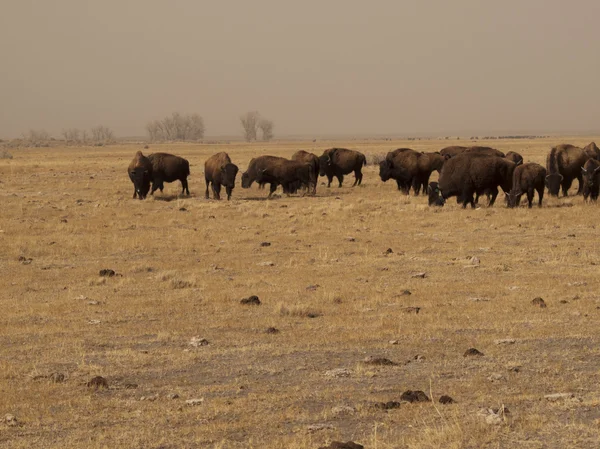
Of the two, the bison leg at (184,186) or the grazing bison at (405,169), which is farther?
the bison leg at (184,186)

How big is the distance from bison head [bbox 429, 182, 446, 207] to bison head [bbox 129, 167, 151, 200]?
12.0 m

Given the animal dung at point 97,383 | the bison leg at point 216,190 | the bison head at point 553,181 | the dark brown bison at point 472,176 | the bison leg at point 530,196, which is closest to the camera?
the animal dung at point 97,383

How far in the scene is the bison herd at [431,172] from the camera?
28.8 meters

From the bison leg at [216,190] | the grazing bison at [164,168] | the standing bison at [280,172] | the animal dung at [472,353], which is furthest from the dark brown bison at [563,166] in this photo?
the animal dung at [472,353]

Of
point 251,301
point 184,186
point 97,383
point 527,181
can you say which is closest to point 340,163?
point 184,186

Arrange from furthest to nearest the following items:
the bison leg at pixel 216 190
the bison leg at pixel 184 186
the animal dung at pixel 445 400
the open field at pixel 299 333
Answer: the bison leg at pixel 184 186 < the bison leg at pixel 216 190 < the animal dung at pixel 445 400 < the open field at pixel 299 333

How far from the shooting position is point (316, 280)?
15992 millimetres

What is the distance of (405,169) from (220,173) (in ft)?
25.9

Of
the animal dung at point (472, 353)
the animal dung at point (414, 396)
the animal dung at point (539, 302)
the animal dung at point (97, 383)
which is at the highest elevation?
the animal dung at point (414, 396)

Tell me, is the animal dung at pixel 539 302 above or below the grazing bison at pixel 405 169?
below

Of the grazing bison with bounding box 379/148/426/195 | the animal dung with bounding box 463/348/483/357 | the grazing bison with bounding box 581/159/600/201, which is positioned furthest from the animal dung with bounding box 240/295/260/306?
the grazing bison with bounding box 379/148/426/195

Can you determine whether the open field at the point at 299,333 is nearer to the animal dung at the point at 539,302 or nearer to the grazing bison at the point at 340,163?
the animal dung at the point at 539,302

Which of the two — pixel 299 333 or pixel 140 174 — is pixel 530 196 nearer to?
pixel 140 174

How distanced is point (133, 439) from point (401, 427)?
230 cm
